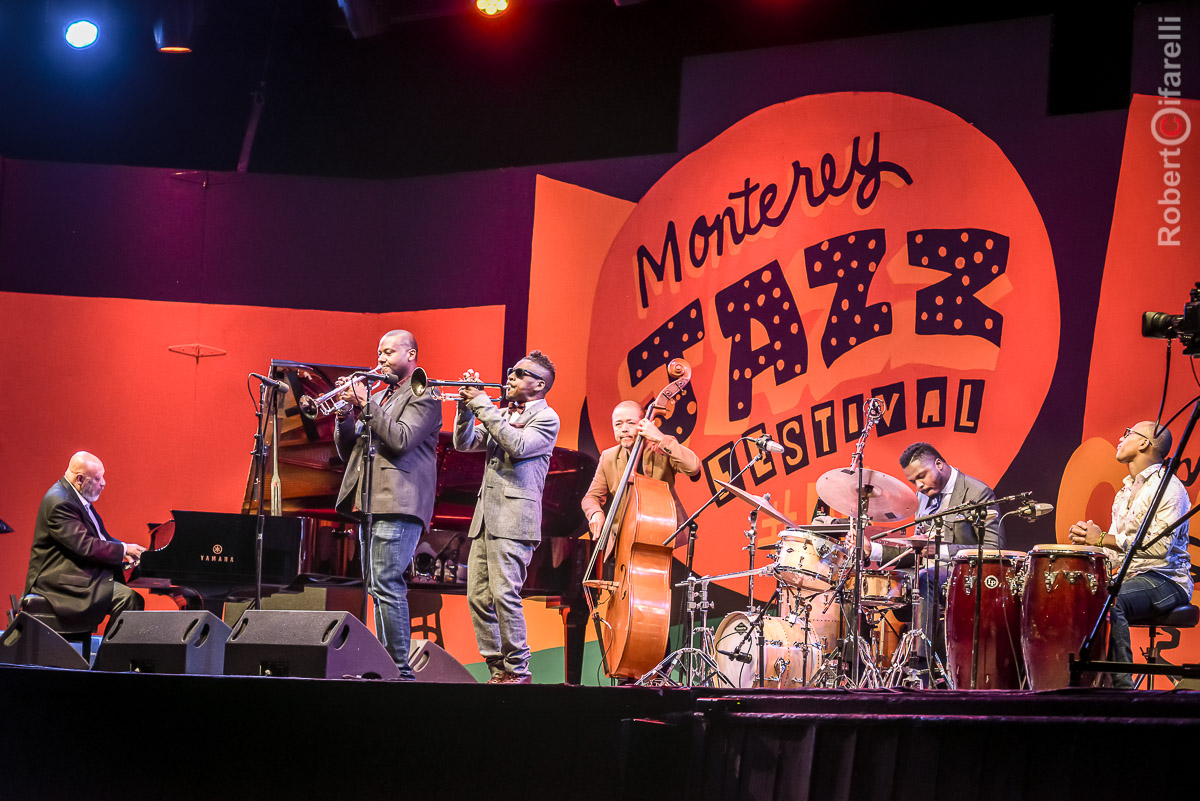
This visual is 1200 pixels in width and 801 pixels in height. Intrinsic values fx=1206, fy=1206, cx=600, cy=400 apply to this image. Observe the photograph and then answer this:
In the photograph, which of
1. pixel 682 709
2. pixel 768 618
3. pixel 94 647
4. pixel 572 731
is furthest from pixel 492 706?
pixel 94 647

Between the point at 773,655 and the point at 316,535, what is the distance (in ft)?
8.35

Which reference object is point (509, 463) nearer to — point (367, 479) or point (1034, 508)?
point (367, 479)

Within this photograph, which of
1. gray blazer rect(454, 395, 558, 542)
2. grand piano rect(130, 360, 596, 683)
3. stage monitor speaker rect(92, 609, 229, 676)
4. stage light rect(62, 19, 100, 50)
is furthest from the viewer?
stage light rect(62, 19, 100, 50)

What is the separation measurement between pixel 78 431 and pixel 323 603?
8.37 ft

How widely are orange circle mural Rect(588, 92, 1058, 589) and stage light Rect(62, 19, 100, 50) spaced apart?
4184 mm

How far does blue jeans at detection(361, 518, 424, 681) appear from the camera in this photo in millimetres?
5359

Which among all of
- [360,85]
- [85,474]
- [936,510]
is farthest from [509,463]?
[360,85]

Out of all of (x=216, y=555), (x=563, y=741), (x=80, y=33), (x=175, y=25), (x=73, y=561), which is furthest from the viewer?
(x=80, y=33)

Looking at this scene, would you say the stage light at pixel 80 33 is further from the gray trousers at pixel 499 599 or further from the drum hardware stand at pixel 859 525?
the drum hardware stand at pixel 859 525

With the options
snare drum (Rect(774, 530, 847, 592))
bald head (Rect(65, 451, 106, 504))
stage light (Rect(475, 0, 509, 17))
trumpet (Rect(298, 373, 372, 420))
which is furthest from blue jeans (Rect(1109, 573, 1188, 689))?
bald head (Rect(65, 451, 106, 504))

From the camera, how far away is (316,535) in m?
6.19

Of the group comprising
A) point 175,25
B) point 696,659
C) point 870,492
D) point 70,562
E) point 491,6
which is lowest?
point 696,659

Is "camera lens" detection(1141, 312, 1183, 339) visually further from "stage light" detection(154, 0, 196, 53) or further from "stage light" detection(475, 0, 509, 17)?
"stage light" detection(154, 0, 196, 53)

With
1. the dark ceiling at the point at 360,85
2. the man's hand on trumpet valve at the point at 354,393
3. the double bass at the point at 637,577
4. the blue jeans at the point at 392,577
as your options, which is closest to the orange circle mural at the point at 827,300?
the dark ceiling at the point at 360,85
